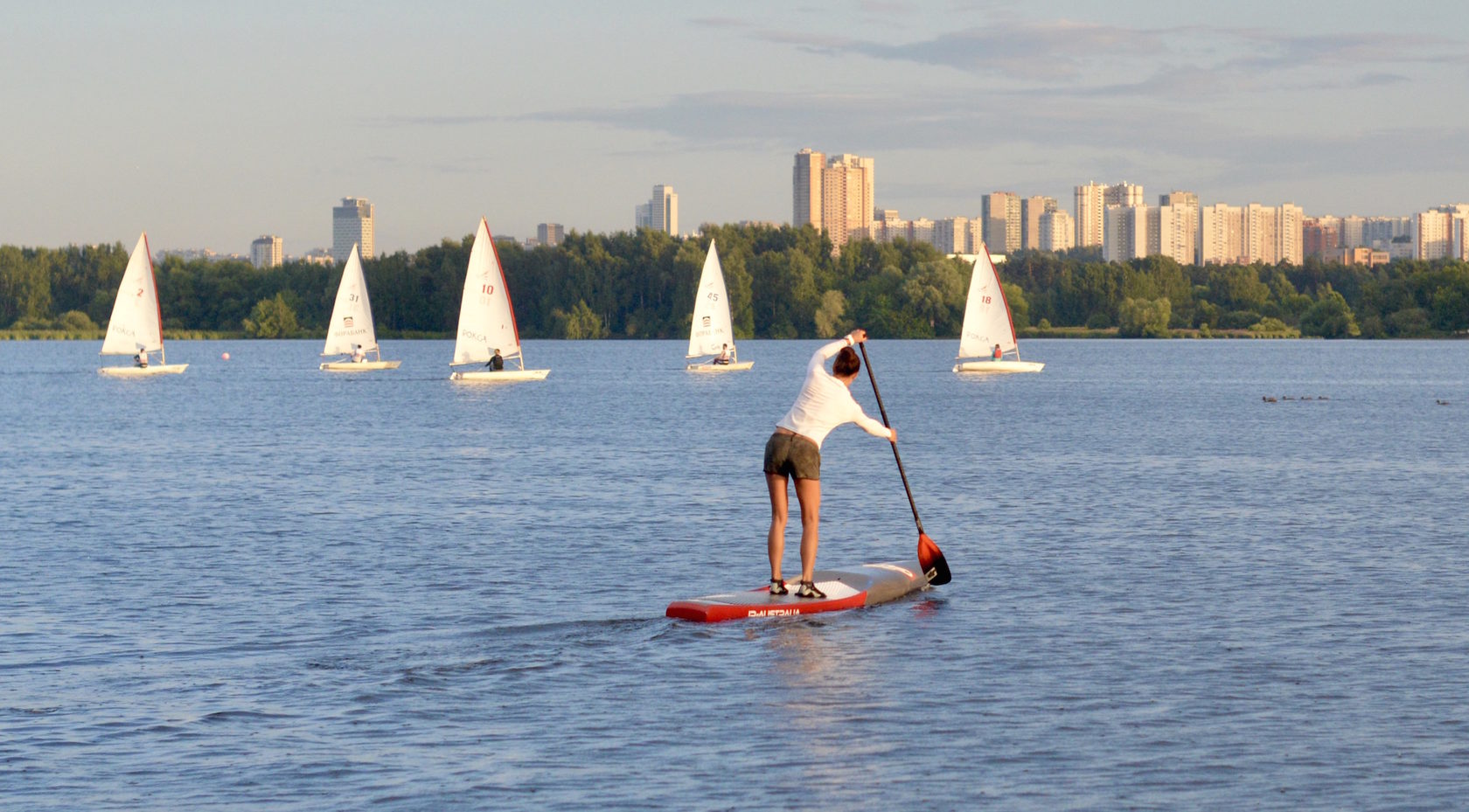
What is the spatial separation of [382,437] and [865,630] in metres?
36.1

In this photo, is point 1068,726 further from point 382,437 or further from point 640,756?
point 382,437

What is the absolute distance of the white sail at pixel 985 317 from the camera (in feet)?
287

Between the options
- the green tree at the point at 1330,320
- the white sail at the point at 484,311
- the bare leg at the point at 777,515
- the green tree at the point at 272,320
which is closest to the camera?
the bare leg at the point at 777,515

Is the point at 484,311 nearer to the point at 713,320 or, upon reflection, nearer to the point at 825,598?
the point at 713,320

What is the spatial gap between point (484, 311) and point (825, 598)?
6314 centimetres

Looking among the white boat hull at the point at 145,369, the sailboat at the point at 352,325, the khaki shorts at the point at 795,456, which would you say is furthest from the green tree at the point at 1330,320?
the khaki shorts at the point at 795,456

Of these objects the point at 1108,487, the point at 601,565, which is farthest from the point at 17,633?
the point at 1108,487

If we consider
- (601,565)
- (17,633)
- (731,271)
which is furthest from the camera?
(731,271)

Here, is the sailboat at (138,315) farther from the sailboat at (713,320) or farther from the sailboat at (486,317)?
the sailboat at (713,320)

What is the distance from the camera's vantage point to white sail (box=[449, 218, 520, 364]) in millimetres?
77625

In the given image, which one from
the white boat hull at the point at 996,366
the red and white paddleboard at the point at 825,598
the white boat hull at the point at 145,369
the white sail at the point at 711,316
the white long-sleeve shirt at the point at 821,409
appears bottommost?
the red and white paddleboard at the point at 825,598

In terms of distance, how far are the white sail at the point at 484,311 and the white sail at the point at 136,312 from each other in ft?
52.2

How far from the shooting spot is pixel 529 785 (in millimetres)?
11461

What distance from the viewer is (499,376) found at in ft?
274
